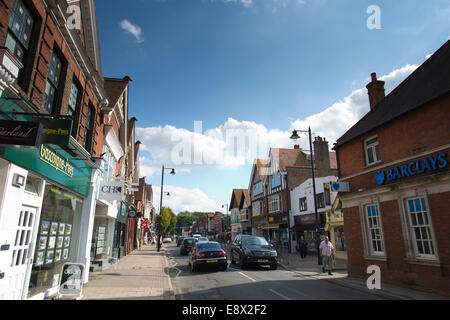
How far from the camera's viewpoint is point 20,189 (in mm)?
5992

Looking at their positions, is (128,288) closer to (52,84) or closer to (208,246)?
Answer: (208,246)

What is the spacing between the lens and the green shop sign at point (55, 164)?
579 centimetres

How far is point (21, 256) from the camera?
634 cm

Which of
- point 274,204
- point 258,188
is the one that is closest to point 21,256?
point 274,204

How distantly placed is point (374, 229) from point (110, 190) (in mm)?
12050

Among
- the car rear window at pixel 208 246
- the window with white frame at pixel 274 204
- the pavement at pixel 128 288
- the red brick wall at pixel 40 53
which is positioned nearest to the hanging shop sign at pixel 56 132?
the red brick wall at pixel 40 53

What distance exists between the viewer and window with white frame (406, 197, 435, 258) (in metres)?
9.62

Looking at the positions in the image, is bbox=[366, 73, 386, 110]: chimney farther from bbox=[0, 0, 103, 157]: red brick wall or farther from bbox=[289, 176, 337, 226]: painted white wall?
bbox=[0, 0, 103, 157]: red brick wall

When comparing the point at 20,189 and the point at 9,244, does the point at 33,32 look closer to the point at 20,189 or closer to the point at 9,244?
the point at 20,189

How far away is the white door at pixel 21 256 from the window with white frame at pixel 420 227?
1236cm

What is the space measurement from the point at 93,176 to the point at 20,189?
5.41m

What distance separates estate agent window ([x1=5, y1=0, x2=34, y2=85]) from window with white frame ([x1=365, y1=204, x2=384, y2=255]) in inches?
530

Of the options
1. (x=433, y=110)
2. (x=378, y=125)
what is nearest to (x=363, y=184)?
(x=378, y=125)
